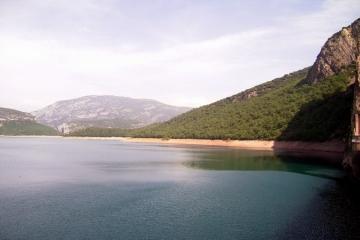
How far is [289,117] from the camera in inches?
5271

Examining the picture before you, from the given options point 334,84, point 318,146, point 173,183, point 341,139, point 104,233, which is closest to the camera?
point 104,233

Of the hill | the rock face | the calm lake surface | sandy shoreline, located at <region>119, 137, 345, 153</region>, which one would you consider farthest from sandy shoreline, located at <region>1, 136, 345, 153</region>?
the rock face

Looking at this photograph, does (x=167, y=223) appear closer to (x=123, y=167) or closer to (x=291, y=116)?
(x=123, y=167)

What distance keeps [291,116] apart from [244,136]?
56.1ft

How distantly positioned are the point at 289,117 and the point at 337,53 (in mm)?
30969

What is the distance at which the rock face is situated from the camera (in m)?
139

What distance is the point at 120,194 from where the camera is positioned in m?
44.2

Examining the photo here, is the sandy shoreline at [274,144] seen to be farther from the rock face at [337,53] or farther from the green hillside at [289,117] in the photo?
the rock face at [337,53]

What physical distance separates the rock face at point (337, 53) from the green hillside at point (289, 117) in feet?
16.4

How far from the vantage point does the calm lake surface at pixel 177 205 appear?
2919 cm

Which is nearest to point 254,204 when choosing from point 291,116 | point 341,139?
point 341,139

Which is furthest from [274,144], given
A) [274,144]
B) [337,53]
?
[337,53]

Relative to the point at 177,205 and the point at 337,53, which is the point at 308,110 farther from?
the point at 177,205

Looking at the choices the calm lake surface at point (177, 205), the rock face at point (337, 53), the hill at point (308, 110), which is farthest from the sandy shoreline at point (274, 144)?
the rock face at point (337, 53)
